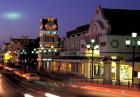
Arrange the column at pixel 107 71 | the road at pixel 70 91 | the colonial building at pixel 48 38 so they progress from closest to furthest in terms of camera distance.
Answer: the road at pixel 70 91 → the column at pixel 107 71 → the colonial building at pixel 48 38

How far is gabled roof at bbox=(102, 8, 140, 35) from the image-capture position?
7138 cm

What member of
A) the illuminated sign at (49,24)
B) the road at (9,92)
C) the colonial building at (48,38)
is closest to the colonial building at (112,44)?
the road at (9,92)

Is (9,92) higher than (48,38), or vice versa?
(48,38)

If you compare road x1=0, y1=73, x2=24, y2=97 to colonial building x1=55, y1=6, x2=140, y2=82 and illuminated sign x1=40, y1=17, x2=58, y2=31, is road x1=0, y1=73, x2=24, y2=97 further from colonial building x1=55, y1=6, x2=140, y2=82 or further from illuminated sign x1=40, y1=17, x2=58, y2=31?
illuminated sign x1=40, y1=17, x2=58, y2=31

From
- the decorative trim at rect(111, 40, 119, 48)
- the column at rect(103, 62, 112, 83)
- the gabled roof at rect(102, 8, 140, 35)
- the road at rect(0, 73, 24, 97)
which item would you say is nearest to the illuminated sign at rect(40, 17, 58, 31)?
the gabled roof at rect(102, 8, 140, 35)

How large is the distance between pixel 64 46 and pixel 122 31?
35912 mm

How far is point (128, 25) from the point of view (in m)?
71.9

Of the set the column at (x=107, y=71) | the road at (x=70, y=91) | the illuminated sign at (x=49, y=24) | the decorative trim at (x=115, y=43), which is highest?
the illuminated sign at (x=49, y=24)

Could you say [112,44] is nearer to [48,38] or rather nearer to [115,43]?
[115,43]

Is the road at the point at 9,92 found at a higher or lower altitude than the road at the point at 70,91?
lower

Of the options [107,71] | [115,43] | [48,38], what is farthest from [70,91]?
[48,38]

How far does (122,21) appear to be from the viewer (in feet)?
235

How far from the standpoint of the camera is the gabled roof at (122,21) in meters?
71.4

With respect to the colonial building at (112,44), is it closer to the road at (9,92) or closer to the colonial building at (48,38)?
the road at (9,92)
